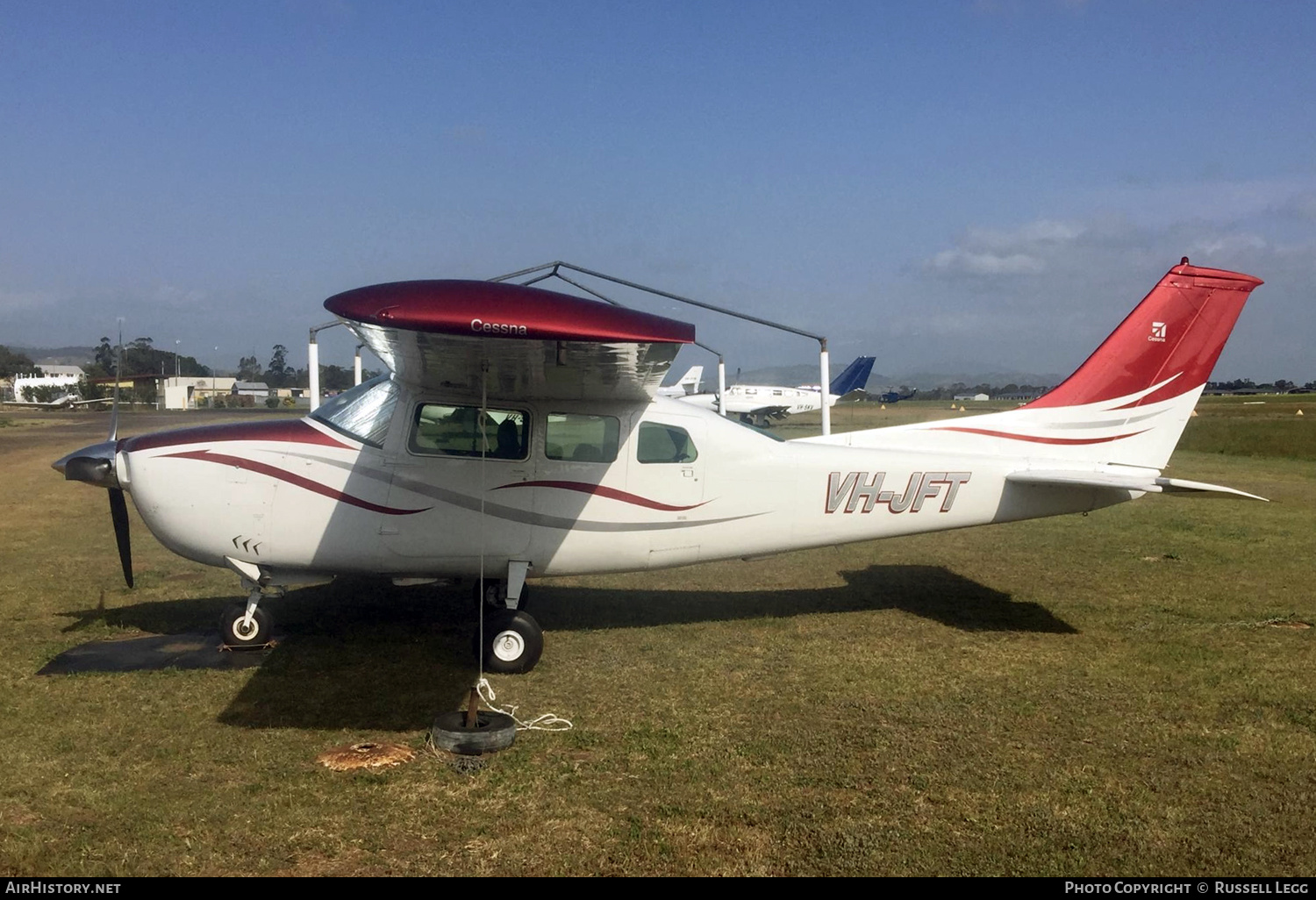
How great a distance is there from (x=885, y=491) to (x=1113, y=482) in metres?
1.80

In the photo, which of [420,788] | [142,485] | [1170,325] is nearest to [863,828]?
[420,788]

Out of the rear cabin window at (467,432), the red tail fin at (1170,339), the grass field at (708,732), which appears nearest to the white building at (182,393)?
the grass field at (708,732)

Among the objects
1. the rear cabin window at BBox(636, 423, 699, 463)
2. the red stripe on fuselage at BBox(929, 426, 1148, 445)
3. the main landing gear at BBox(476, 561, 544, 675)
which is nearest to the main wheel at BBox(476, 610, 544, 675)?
the main landing gear at BBox(476, 561, 544, 675)

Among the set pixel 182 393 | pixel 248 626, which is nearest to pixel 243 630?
pixel 248 626

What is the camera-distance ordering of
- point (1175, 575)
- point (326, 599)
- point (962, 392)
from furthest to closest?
point (962, 392), point (1175, 575), point (326, 599)

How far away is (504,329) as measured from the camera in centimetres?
430

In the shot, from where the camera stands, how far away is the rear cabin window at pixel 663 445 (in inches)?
271

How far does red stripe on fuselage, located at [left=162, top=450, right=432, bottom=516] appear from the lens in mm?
6434

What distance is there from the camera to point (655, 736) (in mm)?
5148

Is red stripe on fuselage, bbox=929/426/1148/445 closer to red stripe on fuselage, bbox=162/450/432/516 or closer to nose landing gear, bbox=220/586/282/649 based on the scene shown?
red stripe on fuselage, bbox=162/450/432/516

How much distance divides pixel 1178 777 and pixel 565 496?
13.6ft

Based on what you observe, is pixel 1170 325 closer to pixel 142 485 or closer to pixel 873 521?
pixel 873 521

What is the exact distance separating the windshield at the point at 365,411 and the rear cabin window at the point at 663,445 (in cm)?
184

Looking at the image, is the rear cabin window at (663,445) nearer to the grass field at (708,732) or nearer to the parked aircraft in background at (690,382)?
the grass field at (708,732)
